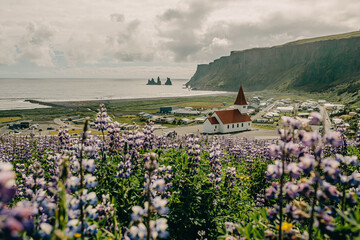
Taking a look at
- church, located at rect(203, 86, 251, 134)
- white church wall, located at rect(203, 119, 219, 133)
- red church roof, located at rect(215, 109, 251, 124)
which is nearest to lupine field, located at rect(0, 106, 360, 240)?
white church wall, located at rect(203, 119, 219, 133)

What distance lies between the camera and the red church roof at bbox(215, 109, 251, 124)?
54.7 m

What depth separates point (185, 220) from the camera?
627 cm

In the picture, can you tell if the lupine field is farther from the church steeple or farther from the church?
the church steeple

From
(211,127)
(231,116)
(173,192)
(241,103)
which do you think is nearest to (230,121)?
(231,116)

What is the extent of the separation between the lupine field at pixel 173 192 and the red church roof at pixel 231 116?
42.4m

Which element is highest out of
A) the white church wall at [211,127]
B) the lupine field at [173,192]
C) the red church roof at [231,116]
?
the lupine field at [173,192]

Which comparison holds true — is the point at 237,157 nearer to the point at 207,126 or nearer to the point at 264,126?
the point at 207,126

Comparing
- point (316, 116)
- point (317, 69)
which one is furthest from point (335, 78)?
point (316, 116)

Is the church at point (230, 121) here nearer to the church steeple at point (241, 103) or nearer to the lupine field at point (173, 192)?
the church steeple at point (241, 103)

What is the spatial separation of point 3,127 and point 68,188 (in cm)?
8800

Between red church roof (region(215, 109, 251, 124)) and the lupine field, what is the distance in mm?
42421

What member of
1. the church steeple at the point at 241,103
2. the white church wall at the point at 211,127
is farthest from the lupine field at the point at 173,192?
the church steeple at the point at 241,103

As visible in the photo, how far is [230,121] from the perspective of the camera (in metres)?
55.1

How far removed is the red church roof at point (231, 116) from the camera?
54.7 meters
